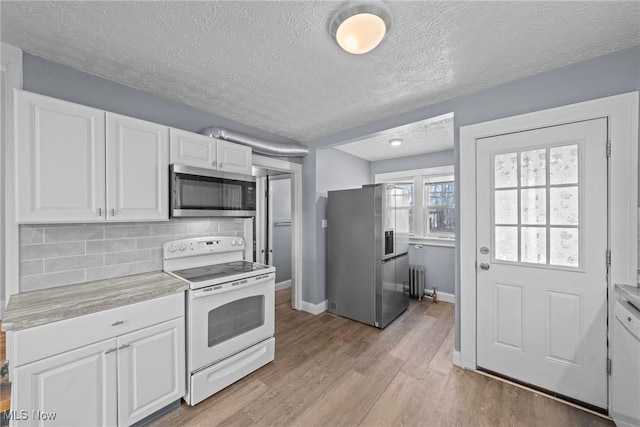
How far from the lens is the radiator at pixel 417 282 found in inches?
164

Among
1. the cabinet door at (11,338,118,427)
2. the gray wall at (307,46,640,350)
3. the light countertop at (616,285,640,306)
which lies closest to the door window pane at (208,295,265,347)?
the cabinet door at (11,338,118,427)

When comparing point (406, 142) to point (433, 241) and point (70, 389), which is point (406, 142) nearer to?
point (433, 241)

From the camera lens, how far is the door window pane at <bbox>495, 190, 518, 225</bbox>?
6.82ft

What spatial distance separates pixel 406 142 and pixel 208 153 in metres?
2.79

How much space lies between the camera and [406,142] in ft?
12.4

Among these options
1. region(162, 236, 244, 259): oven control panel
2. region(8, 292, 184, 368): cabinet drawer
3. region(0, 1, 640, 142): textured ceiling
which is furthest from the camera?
region(162, 236, 244, 259): oven control panel

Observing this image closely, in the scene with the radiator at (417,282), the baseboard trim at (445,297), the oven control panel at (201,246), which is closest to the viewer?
the oven control panel at (201,246)

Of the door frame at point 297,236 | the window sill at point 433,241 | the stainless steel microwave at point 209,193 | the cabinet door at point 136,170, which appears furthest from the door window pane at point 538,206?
the cabinet door at point 136,170

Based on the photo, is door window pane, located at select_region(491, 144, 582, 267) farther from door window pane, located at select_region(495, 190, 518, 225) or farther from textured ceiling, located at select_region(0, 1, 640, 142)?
textured ceiling, located at select_region(0, 1, 640, 142)

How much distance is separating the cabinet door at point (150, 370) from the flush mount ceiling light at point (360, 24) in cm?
209

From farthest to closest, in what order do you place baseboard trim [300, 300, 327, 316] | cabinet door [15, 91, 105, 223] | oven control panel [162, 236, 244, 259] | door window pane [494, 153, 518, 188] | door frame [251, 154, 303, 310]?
door frame [251, 154, 303, 310] → baseboard trim [300, 300, 327, 316] → oven control panel [162, 236, 244, 259] → door window pane [494, 153, 518, 188] → cabinet door [15, 91, 105, 223]

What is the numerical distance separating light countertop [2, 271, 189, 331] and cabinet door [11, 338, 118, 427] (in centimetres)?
21

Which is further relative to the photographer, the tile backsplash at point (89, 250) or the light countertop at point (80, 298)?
the tile backsplash at point (89, 250)

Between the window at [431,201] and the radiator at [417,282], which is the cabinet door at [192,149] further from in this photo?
the radiator at [417,282]
